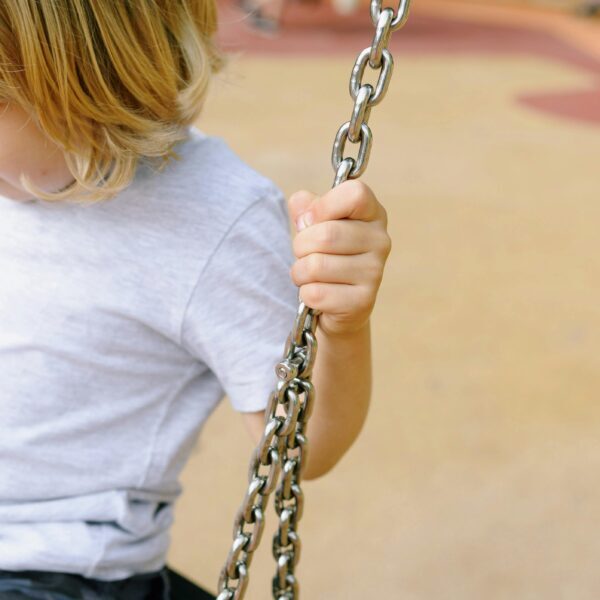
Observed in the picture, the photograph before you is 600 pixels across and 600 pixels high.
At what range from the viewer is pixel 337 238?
2.07 ft

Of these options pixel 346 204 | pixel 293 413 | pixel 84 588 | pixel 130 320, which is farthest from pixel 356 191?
pixel 84 588

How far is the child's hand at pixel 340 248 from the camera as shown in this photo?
0.62 meters

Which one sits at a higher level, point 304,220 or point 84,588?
point 304,220

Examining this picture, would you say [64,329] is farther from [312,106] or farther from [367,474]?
[312,106]

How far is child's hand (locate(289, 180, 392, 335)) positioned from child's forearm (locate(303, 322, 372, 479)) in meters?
0.07

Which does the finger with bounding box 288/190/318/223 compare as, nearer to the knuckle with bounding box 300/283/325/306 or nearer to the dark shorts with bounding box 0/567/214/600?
the knuckle with bounding box 300/283/325/306

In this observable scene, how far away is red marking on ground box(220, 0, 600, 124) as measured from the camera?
5.78m

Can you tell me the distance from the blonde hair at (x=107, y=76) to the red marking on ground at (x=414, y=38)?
429 cm

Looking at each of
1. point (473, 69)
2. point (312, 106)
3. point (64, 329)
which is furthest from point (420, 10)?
point (64, 329)

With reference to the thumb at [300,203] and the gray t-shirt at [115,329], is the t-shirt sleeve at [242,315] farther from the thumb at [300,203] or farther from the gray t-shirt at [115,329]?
the thumb at [300,203]

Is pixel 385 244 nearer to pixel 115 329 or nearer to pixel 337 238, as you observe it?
pixel 337 238

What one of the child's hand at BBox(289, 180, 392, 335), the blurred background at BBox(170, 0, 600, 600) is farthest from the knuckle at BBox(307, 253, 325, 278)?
the blurred background at BBox(170, 0, 600, 600)

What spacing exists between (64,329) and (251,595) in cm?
80

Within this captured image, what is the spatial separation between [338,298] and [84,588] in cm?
35
